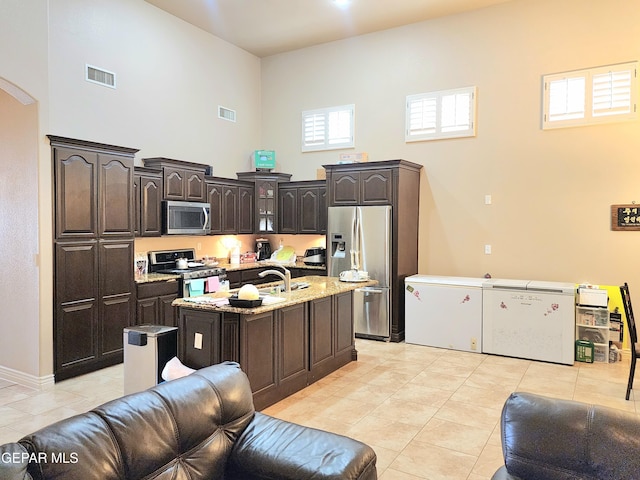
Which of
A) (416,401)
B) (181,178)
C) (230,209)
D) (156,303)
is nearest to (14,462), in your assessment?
(416,401)

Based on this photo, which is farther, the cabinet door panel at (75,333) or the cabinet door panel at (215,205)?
the cabinet door panel at (215,205)

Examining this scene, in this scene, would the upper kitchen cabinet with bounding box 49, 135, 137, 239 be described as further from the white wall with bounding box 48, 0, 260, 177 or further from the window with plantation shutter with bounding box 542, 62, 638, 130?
the window with plantation shutter with bounding box 542, 62, 638, 130

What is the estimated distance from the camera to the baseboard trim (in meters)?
4.44

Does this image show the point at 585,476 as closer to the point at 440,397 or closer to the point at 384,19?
the point at 440,397

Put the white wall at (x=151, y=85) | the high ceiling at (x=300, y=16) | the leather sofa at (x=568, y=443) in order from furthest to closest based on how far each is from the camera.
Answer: the high ceiling at (x=300, y=16)
the white wall at (x=151, y=85)
the leather sofa at (x=568, y=443)

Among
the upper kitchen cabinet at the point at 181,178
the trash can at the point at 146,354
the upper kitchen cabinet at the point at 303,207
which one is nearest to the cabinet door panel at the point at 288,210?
the upper kitchen cabinet at the point at 303,207

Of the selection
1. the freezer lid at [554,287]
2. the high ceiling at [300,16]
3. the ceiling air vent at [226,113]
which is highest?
the high ceiling at [300,16]

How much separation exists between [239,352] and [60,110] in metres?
3.52

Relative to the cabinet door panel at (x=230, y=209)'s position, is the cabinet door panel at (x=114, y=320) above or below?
below

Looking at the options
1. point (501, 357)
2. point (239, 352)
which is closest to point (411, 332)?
point (501, 357)

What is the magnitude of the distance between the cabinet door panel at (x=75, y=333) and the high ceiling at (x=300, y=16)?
4147 mm

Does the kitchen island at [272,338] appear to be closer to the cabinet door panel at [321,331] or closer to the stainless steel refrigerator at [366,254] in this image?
the cabinet door panel at [321,331]

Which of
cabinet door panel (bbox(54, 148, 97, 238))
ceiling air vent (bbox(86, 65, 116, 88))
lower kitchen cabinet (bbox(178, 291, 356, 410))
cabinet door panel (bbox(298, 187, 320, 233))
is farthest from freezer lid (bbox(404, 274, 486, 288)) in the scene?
ceiling air vent (bbox(86, 65, 116, 88))

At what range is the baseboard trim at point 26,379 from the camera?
4438mm
